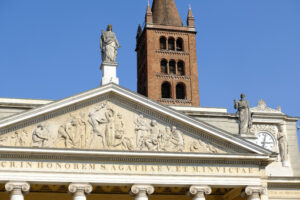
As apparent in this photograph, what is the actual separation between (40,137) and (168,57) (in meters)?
42.8

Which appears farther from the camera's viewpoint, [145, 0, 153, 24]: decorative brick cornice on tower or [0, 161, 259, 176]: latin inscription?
[145, 0, 153, 24]: decorative brick cornice on tower

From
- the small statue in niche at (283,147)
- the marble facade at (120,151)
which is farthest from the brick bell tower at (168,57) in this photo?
the marble facade at (120,151)

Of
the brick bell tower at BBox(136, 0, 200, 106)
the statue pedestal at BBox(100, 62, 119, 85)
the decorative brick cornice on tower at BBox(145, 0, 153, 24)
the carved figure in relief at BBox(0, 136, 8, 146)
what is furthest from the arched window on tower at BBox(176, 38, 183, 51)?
the carved figure in relief at BBox(0, 136, 8, 146)

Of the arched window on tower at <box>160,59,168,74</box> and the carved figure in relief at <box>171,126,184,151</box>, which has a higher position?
the arched window on tower at <box>160,59,168,74</box>

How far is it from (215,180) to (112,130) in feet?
19.2

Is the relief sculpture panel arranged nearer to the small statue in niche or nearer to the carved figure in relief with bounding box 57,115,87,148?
the carved figure in relief with bounding box 57,115,87,148

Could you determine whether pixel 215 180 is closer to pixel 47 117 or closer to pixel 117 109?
pixel 117 109

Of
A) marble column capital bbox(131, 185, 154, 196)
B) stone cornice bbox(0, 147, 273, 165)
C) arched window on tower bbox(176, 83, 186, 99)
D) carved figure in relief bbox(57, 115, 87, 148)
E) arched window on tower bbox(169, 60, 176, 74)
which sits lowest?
marble column capital bbox(131, 185, 154, 196)

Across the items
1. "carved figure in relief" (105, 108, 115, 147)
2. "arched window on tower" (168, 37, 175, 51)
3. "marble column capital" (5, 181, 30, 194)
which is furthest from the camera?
"arched window on tower" (168, 37, 175, 51)

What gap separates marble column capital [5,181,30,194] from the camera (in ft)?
88.6

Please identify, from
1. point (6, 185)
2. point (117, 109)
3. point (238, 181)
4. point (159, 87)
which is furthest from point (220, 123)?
point (159, 87)

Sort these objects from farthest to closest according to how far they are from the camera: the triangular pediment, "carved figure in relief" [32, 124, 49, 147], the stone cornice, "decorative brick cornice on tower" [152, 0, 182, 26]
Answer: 1. "decorative brick cornice on tower" [152, 0, 182, 26]
2. the triangular pediment
3. "carved figure in relief" [32, 124, 49, 147]
4. the stone cornice

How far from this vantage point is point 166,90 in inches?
2699

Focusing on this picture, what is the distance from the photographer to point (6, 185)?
2700 cm
